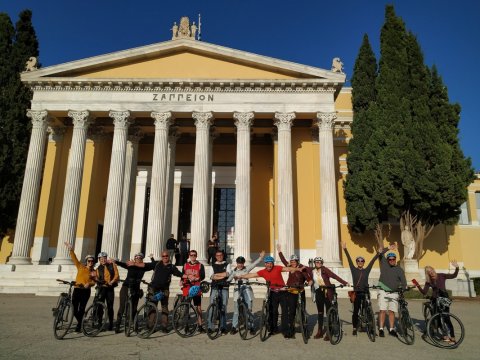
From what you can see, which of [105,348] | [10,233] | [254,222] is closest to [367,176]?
[254,222]

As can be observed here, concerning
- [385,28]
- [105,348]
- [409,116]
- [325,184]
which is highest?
[385,28]

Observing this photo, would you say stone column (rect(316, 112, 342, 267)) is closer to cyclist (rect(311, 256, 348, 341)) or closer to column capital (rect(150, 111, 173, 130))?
column capital (rect(150, 111, 173, 130))

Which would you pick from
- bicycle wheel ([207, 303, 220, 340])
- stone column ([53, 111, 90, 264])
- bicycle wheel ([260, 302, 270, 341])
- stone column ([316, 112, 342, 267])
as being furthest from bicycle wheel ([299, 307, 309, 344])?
stone column ([53, 111, 90, 264])

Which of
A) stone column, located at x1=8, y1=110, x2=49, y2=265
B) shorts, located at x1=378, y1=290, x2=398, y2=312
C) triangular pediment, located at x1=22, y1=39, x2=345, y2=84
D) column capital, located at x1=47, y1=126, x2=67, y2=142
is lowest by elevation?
shorts, located at x1=378, y1=290, x2=398, y2=312

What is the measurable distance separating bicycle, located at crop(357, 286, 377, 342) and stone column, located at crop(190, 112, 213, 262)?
10216mm

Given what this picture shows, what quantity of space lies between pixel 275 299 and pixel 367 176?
43.5 feet

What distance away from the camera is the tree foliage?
1788cm

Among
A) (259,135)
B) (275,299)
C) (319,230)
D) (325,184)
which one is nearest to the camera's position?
(275,299)

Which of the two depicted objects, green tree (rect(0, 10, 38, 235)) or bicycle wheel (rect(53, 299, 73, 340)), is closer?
bicycle wheel (rect(53, 299, 73, 340))

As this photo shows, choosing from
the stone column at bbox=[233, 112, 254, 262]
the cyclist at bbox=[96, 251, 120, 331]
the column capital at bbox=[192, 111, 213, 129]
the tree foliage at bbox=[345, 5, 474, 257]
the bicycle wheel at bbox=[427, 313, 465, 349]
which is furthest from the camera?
the column capital at bbox=[192, 111, 213, 129]

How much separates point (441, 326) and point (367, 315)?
1326 millimetres

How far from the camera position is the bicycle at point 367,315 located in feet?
23.5

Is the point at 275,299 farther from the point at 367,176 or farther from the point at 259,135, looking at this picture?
the point at 259,135

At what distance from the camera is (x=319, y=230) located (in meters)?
19.7
